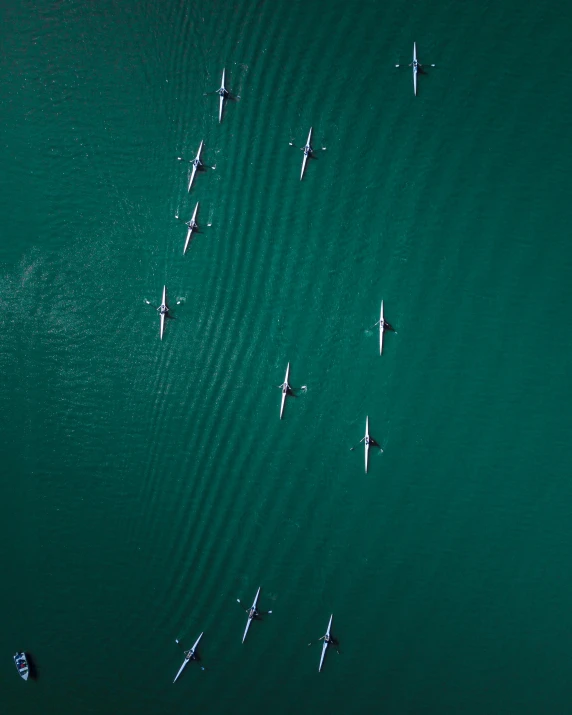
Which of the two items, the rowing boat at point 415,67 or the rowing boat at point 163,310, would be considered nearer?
the rowing boat at point 415,67

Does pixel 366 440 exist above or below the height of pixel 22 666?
above

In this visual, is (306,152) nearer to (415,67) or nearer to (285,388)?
(415,67)

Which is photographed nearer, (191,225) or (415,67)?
(415,67)

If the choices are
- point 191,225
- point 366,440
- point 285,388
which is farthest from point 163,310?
point 366,440

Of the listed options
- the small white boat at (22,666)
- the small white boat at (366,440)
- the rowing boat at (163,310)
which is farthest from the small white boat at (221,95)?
the small white boat at (22,666)

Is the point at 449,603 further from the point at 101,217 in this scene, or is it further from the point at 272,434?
the point at 101,217

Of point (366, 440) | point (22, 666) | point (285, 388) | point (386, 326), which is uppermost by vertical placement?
point (386, 326)

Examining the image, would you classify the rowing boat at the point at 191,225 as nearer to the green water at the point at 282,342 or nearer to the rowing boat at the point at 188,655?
the green water at the point at 282,342

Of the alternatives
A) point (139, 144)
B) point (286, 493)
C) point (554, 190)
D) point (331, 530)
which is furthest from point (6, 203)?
point (554, 190)
